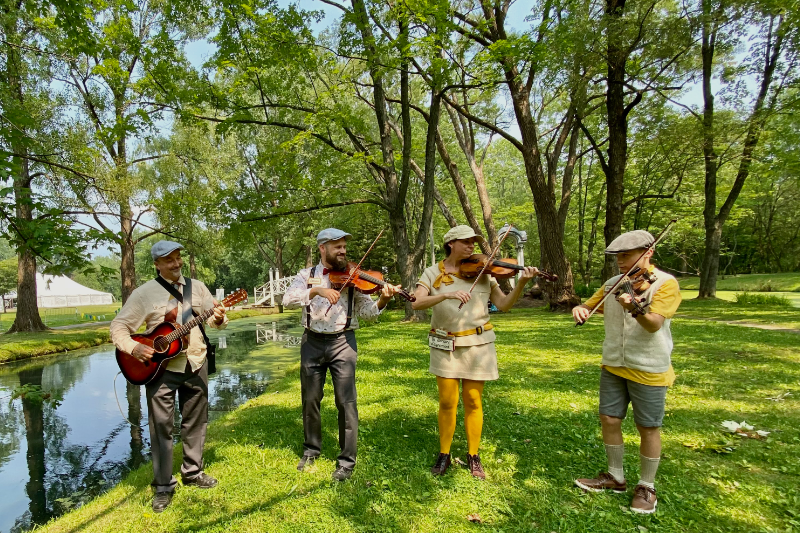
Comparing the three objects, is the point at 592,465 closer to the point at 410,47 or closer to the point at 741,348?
the point at 741,348

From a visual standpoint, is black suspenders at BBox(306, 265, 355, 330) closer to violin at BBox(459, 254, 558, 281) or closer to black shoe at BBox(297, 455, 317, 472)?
violin at BBox(459, 254, 558, 281)

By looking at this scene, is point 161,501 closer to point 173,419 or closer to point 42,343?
point 173,419

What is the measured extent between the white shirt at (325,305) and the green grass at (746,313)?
11.9m

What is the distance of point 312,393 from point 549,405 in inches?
126

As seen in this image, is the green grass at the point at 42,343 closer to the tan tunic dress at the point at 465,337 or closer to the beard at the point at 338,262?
the beard at the point at 338,262

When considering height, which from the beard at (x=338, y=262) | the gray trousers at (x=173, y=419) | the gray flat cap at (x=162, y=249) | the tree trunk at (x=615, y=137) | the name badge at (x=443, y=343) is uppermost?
the tree trunk at (x=615, y=137)

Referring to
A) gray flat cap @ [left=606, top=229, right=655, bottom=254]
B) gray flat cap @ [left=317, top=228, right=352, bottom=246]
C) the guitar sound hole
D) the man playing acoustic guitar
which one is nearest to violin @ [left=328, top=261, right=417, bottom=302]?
gray flat cap @ [left=317, top=228, right=352, bottom=246]

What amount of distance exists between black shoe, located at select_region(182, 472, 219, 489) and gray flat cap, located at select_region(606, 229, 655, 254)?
12.4ft

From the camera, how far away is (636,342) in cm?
304

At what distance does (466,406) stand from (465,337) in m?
0.61

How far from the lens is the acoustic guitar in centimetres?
356

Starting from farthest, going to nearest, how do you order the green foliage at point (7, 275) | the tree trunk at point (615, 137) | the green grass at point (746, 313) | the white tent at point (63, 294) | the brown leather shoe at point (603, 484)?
1. the green foliage at point (7, 275)
2. the white tent at point (63, 294)
3. the tree trunk at point (615, 137)
4. the green grass at point (746, 313)
5. the brown leather shoe at point (603, 484)

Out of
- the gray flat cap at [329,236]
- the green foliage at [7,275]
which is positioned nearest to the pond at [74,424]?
the gray flat cap at [329,236]

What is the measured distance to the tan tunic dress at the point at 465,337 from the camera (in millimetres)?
3471
